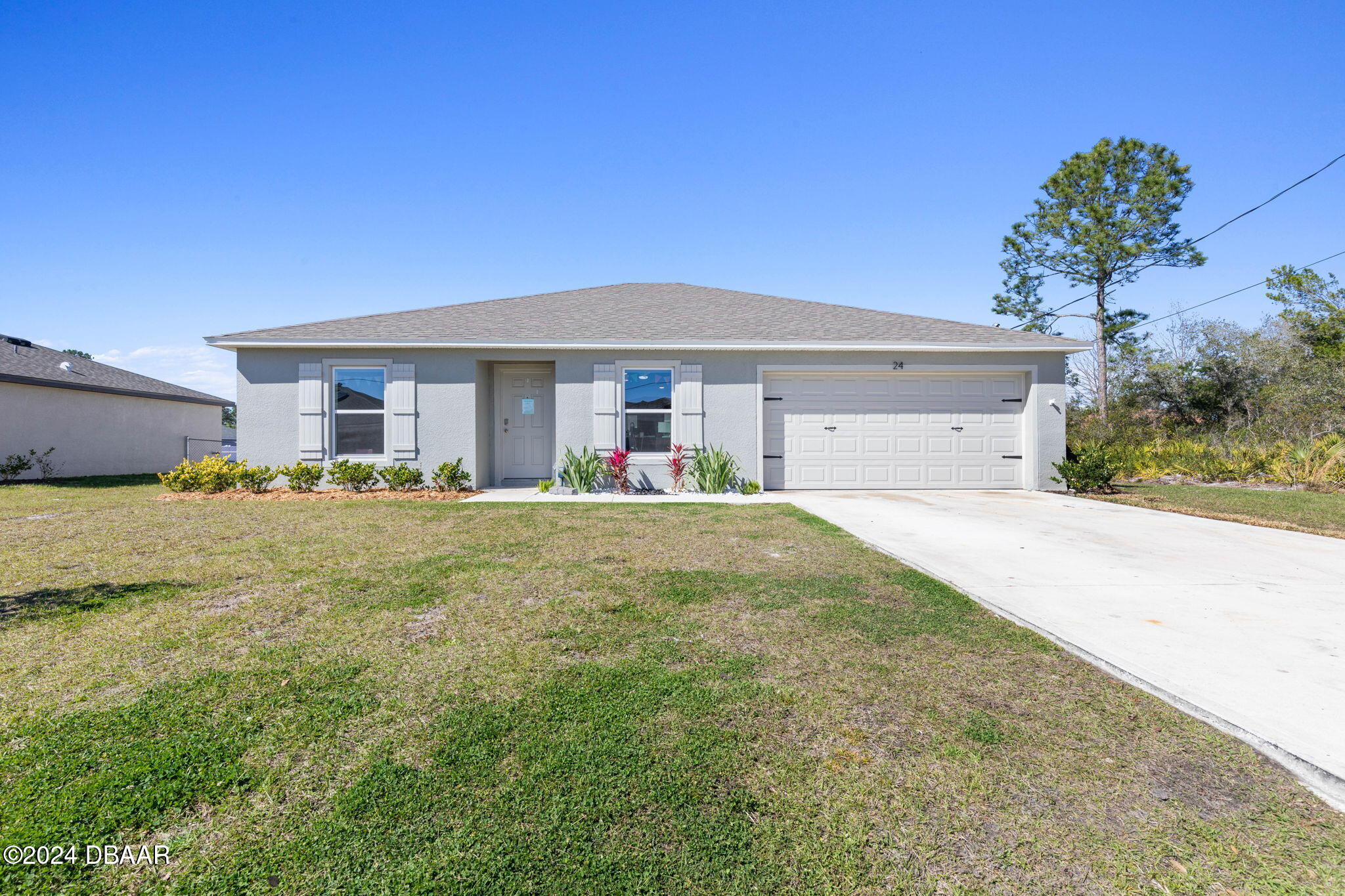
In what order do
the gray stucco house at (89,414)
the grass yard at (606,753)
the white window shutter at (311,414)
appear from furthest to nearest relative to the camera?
the gray stucco house at (89,414)
the white window shutter at (311,414)
the grass yard at (606,753)

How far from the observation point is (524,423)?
11.2 metres

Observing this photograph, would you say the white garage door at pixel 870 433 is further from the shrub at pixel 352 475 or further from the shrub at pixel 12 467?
the shrub at pixel 12 467

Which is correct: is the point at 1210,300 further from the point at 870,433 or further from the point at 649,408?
the point at 649,408

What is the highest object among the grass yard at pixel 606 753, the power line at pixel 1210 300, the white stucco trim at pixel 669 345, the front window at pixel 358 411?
the power line at pixel 1210 300

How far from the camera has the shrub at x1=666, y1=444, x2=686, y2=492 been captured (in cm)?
981

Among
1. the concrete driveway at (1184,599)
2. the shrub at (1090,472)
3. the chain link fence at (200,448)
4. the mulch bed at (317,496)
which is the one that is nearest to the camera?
the concrete driveway at (1184,599)

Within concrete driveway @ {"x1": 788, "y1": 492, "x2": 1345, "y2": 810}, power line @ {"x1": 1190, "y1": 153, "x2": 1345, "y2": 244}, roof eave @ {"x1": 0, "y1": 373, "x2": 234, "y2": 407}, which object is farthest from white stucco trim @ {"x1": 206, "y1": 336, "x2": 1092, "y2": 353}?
power line @ {"x1": 1190, "y1": 153, "x2": 1345, "y2": 244}

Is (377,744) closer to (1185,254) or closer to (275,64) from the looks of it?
(275,64)

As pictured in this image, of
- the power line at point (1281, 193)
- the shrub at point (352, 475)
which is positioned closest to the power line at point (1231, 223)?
the power line at point (1281, 193)

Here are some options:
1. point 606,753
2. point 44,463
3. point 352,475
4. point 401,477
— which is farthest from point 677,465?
point 44,463

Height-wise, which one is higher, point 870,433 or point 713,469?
point 870,433

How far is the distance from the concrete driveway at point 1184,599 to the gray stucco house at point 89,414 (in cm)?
1754

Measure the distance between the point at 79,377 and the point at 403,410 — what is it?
35.7 ft

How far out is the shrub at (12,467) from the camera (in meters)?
12.0
